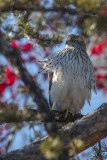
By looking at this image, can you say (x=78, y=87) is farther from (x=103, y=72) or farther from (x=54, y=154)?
(x=54, y=154)

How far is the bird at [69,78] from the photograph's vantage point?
12.8 feet

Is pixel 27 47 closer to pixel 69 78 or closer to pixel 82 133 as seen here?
pixel 69 78

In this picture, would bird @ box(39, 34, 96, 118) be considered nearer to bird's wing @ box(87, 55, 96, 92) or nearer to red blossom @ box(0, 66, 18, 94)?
bird's wing @ box(87, 55, 96, 92)

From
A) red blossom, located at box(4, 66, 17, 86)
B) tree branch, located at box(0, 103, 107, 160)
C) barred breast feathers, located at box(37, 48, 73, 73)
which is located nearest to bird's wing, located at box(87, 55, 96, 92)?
barred breast feathers, located at box(37, 48, 73, 73)

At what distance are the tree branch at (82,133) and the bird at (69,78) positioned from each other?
1.21m

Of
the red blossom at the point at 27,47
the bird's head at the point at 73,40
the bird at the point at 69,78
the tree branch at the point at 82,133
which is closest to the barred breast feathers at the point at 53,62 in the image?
the bird at the point at 69,78

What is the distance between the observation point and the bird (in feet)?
12.8

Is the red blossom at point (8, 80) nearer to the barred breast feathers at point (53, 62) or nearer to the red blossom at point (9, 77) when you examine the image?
the red blossom at point (9, 77)

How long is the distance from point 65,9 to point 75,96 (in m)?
2.25

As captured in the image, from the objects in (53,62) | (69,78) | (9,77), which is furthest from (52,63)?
(9,77)

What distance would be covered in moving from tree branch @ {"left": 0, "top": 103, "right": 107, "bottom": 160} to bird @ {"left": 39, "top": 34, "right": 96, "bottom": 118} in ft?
3.97

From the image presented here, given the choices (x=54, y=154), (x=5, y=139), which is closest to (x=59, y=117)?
(x=5, y=139)

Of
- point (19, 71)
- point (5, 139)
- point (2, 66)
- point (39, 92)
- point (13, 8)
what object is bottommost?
point (5, 139)

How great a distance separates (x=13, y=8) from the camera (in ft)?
7.42
